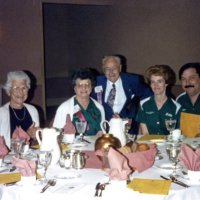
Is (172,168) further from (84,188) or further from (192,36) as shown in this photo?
(192,36)

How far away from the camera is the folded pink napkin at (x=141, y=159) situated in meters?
2.21

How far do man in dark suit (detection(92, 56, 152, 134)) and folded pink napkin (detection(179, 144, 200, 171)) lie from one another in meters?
2.20

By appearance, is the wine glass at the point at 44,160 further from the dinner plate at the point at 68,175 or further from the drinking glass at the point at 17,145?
the drinking glass at the point at 17,145

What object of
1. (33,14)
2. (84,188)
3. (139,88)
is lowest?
(84,188)

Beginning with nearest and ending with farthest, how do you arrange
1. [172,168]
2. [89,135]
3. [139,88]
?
1. [172,168]
2. [89,135]
3. [139,88]

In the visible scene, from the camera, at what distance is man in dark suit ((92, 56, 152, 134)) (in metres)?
4.36

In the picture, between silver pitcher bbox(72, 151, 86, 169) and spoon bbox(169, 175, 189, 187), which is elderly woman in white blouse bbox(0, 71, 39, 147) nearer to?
silver pitcher bbox(72, 151, 86, 169)

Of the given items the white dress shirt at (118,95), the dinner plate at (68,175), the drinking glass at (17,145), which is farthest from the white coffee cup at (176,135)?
the white dress shirt at (118,95)

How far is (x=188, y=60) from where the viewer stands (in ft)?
20.4

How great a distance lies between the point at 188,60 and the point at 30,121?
3.42 metres

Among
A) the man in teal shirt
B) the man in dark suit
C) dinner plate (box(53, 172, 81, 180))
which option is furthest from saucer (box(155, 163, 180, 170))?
the man in dark suit

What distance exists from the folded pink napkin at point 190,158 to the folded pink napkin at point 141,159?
0.70ft

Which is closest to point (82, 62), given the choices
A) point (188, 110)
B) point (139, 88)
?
point (139, 88)

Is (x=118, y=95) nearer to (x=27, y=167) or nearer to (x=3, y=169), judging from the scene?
(x=3, y=169)
